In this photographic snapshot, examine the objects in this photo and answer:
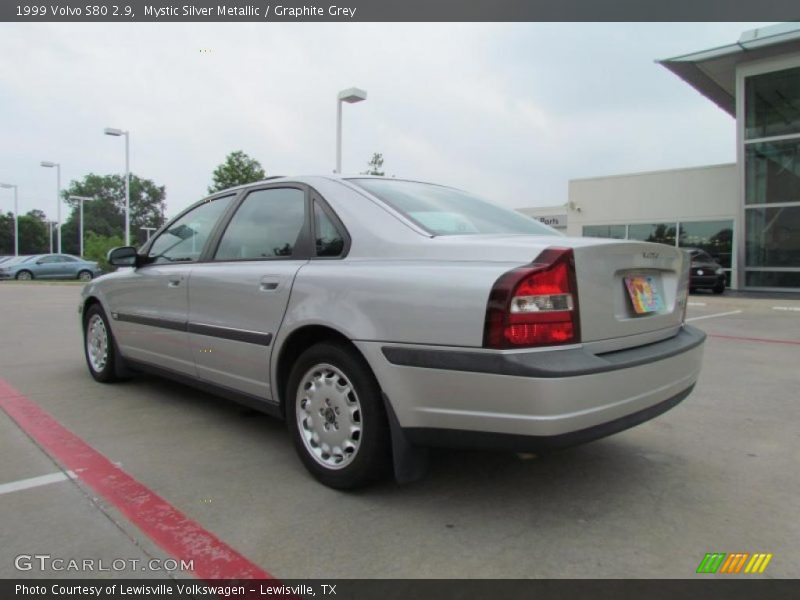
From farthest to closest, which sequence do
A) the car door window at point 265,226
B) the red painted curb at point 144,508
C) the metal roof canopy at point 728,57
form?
the metal roof canopy at point 728,57 < the car door window at point 265,226 < the red painted curb at point 144,508

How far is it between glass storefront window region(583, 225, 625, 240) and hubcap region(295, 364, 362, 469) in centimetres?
2113

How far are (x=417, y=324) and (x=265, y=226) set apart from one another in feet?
4.94

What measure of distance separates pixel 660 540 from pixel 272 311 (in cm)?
211

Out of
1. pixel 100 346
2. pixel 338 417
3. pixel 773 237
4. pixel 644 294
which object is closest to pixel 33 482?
pixel 338 417

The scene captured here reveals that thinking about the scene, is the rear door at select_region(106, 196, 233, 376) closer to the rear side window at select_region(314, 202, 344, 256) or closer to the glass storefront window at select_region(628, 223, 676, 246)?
the rear side window at select_region(314, 202, 344, 256)

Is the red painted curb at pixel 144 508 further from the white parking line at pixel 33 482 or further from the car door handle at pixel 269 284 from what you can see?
the car door handle at pixel 269 284

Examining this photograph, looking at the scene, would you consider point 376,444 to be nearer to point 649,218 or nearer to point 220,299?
point 220,299

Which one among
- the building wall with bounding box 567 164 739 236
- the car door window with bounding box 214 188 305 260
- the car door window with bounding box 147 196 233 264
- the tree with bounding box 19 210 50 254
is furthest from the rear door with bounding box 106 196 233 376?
the tree with bounding box 19 210 50 254

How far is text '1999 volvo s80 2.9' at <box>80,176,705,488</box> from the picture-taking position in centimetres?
233

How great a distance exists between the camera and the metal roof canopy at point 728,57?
1716 cm

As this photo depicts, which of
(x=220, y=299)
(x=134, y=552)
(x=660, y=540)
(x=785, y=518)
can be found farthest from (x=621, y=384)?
(x=220, y=299)

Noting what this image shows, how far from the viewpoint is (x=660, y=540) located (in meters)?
2.44

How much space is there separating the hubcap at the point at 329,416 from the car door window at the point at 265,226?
0.79 metres
